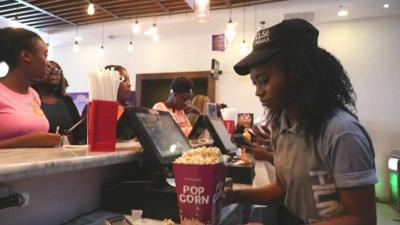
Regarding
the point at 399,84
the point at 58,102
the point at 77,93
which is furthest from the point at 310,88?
the point at 77,93

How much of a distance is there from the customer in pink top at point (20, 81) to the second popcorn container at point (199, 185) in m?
1.08

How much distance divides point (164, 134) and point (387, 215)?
4676 millimetres

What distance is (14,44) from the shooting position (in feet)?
5.89

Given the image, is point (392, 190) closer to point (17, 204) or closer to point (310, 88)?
point (310, 88)

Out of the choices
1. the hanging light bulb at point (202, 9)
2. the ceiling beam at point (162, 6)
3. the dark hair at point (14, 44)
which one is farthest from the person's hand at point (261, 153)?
the ceiling beam at point (162, 6)

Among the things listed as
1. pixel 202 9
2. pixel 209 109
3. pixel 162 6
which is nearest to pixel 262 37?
pixel 209 109

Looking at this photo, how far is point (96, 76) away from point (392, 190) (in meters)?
5.60

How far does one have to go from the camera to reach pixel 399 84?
18.3ft

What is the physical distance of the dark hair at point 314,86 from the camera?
3.15ft

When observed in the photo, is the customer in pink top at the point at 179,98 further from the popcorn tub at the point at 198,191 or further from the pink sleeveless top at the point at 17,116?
the popcorn tub at the point at 198,191

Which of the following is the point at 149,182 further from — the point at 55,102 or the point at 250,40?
the point at 250,40

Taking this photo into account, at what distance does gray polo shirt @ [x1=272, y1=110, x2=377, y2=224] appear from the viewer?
0.84m

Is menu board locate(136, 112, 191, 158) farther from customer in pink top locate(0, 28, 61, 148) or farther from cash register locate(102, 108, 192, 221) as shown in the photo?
customer in pink top locate(0, 28, 61, 148)

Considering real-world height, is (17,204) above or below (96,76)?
below
